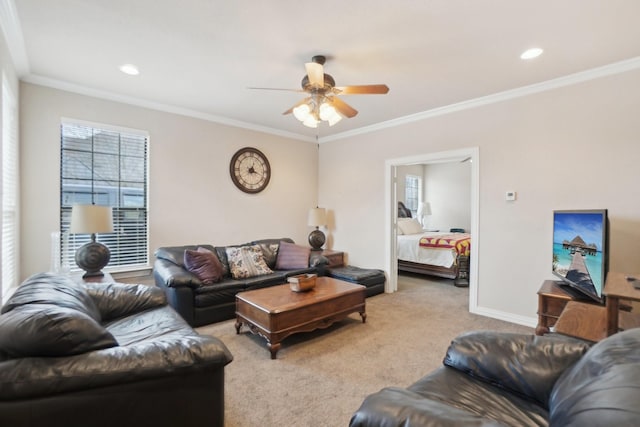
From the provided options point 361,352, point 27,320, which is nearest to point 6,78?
point 27,320

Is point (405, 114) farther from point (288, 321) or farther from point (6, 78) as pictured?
point (6, 78)

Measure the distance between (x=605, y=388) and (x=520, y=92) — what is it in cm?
345

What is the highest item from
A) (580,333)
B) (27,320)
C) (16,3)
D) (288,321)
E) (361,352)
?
(16,3)

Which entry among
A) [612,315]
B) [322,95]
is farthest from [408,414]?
[322,95]

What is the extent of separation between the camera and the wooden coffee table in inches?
104

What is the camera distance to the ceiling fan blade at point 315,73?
7.49 feet

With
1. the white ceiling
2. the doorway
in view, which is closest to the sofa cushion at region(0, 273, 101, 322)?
the white ceiling

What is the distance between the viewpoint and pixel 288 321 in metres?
2.69

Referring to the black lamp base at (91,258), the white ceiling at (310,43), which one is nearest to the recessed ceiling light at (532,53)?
the white ceiling at (310,43)

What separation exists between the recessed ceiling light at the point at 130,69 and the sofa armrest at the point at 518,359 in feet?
11.5

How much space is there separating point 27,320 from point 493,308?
412cm

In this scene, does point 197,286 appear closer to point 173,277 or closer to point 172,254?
point 173,277

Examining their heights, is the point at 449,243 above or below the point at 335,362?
above

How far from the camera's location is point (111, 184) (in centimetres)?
366
